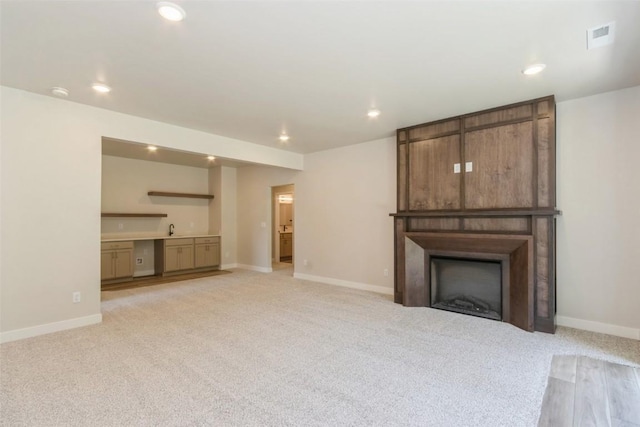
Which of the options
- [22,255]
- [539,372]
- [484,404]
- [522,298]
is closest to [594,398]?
[539,372]

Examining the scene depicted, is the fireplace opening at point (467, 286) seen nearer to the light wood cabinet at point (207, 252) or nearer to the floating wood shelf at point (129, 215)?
the light wood cabinet at point (207, 252)

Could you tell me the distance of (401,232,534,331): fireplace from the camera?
3.53 m

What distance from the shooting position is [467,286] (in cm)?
421

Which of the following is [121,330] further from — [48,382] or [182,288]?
[182,288]

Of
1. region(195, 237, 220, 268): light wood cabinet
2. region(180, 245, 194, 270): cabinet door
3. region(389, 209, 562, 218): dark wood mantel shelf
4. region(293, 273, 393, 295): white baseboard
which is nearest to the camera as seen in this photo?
region(389, 209, 562, 218): dark wood mantel shelf

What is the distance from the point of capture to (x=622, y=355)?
2.83 metres

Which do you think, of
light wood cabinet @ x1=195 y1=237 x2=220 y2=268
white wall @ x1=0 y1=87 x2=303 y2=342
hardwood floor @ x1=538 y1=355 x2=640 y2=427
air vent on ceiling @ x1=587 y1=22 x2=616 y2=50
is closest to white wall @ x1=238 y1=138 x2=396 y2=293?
light wood cabinet @ x1=195 y1=237 x2=220 y2=268

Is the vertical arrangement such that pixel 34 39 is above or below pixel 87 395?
above

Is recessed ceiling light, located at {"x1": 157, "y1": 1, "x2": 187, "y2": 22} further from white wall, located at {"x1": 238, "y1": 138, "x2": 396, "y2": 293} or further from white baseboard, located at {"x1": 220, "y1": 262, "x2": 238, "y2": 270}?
white baseboard, located at {"x1": 220, "y1": 262, "x2": 238, "y2": 270}

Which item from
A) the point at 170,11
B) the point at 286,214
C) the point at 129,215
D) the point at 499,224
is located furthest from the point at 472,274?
the point at 286,214

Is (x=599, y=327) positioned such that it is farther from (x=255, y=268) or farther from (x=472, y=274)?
(x=255, y=268)

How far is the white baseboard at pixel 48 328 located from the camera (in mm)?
3220

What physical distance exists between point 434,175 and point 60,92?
4654mm

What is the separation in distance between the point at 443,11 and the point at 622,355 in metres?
3.41
